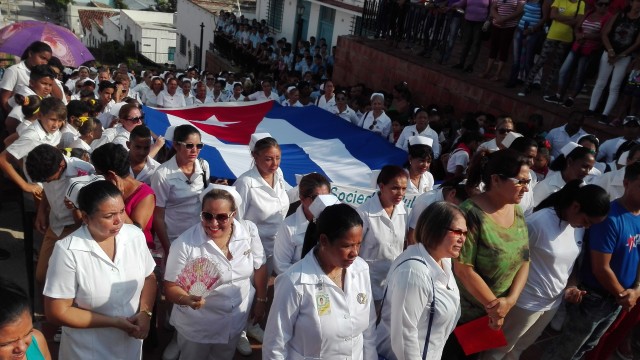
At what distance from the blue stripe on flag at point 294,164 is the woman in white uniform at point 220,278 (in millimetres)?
2578

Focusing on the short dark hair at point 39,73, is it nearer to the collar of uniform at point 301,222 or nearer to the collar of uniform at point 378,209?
the collar of uniform at point 301,222

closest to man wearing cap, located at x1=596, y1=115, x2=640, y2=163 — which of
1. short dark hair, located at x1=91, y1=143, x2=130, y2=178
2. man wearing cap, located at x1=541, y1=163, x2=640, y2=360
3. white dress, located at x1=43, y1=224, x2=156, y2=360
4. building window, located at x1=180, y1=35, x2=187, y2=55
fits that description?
man wearing cap, located at x1=541, y1=163, x2=640, y2=360

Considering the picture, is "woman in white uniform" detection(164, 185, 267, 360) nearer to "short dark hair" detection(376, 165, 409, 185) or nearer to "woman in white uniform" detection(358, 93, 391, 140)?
"short dark hair" detection(376, 165, 409, 185)

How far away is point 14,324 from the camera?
69.6 inches

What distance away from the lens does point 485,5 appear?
28.0 ft

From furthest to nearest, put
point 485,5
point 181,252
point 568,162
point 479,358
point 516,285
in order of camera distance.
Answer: point 485,5 → point 568,162 → point 479,358 → point 516,285 → point 181,252

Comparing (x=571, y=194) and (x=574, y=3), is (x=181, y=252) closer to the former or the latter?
(x=571, y=194)

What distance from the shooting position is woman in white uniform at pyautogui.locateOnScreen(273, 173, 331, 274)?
123 inches

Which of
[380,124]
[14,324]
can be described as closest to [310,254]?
[14,324]

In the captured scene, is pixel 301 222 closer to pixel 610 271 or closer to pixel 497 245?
pixel 497 245

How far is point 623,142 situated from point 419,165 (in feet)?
9.51

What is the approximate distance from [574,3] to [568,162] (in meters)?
4.33

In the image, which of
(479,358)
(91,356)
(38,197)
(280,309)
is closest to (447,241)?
(280,309)

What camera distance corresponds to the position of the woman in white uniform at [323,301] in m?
2.31
